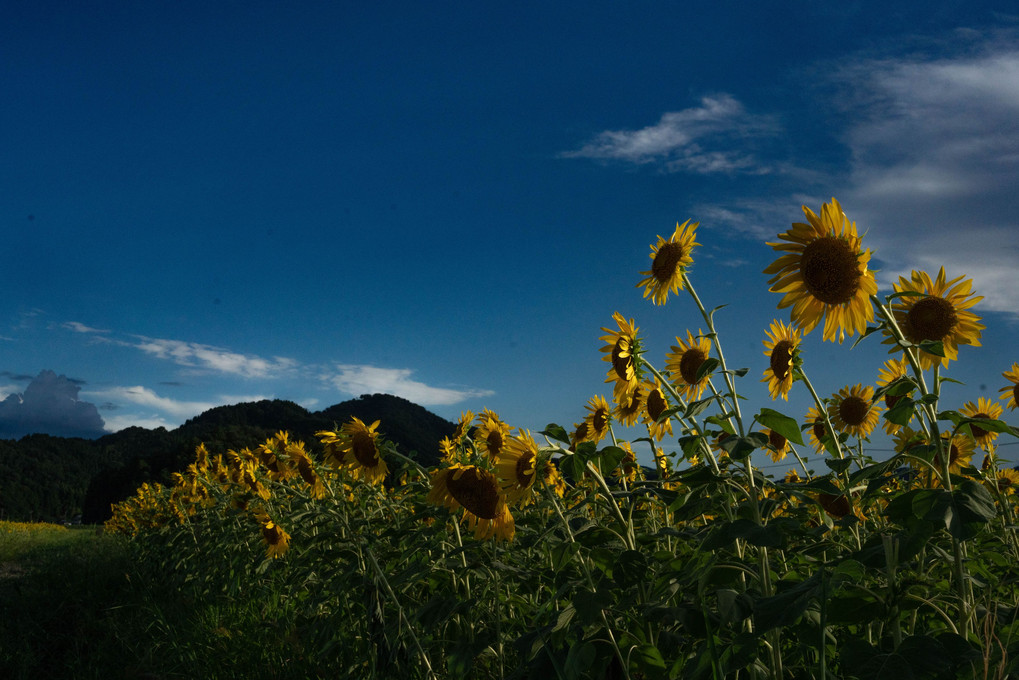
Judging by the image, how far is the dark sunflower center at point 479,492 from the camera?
252cm

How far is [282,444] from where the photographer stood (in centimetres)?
557

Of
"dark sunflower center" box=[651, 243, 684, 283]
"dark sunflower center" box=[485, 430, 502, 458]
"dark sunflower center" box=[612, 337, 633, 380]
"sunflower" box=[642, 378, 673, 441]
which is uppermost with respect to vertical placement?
"dark sunflower center" box=[651, 243, 684, 283]

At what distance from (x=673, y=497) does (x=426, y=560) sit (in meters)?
1.66

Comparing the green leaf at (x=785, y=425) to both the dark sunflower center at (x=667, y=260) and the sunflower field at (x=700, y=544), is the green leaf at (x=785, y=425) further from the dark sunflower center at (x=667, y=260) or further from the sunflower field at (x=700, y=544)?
the dark sunflower center at (x=667, y=260)

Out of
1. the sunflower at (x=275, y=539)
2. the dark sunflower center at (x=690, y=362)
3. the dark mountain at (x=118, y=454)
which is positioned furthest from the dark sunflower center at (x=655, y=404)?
the dark mountain at (x=118, y=454)

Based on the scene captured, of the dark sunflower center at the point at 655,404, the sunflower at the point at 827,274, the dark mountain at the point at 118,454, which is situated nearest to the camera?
the sunflower at the point at 827,274

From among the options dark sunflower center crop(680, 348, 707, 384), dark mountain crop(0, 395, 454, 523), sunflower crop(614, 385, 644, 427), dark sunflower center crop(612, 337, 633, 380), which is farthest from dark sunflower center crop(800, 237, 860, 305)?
dark mountain crop(0, 395, 454, 523)

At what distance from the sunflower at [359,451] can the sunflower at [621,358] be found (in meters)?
1.35

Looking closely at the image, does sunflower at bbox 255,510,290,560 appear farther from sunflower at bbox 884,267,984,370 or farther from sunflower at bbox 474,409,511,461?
sunflower at bbox 884,267,984,370

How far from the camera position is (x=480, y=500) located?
253cm

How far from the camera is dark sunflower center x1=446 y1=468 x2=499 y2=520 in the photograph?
99.0 inches

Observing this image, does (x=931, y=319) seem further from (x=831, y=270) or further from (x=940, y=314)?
(x=831, y=270)

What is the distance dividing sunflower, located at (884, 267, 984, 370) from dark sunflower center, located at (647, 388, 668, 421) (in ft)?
3.69

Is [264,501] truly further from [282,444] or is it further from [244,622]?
[244,622]
